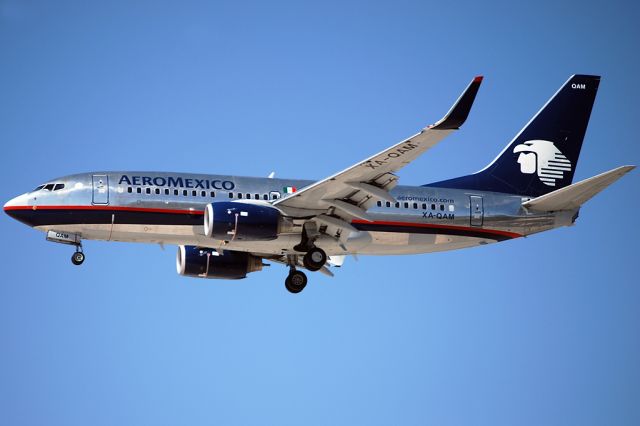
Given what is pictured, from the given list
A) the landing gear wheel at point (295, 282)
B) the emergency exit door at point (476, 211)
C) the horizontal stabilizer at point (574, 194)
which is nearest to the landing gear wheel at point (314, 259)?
the landing gear wheel at point (295, 282)

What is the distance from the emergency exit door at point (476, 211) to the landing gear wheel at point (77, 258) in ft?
53.0

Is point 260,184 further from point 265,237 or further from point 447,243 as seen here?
point 447,243

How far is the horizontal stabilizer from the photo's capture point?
143ft

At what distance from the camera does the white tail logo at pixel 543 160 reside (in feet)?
170

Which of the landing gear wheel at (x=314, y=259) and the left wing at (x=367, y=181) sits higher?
the left wing at (x=367, y=181)

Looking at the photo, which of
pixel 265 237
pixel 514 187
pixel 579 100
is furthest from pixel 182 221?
pixel 579 100

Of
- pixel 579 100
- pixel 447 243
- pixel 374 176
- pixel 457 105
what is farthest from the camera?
pixel 579 100

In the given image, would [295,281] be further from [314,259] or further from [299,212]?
[299,212]

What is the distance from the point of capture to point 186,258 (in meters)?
48.9

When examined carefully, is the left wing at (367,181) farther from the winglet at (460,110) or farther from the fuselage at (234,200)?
the fuselage at (234,200)

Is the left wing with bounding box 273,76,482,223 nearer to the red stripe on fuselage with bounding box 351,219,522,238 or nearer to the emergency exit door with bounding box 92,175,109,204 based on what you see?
the red stripe on fuselage with bounding box 351,219,522,238

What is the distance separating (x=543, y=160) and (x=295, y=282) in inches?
506

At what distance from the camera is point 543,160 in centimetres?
5209

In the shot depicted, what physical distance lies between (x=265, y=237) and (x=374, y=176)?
5103 millimetres
